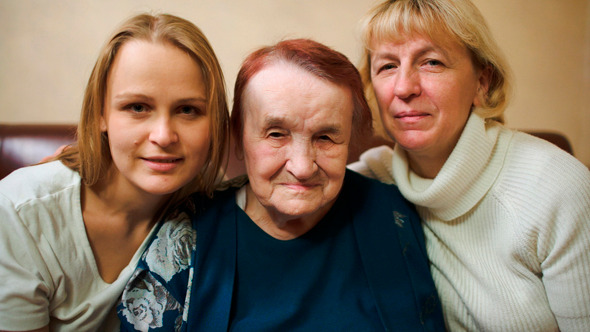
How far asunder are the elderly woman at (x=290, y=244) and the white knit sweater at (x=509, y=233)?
4.4 inches

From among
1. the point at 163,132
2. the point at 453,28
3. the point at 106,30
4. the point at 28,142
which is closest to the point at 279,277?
the point at 163,132

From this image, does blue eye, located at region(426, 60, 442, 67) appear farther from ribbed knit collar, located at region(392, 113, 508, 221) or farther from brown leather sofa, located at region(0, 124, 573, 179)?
brown leather sofa, located at region(0, 124, 573, 179)

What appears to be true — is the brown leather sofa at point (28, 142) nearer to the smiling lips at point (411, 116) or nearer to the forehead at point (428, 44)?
the smiling lips at point (411, 116)

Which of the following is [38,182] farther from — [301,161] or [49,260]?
[301,161]

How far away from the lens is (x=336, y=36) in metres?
2.05

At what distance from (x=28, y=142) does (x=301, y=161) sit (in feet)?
4.53

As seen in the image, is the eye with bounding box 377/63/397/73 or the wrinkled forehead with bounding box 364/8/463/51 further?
the eye with bounding box 377/63/397/73

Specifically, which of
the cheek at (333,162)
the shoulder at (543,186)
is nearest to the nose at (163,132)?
the cheek at (333,162)

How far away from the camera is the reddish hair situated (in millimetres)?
1014

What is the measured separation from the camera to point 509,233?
3.58 feet

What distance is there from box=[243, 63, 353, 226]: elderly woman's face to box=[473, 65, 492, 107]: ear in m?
0.49

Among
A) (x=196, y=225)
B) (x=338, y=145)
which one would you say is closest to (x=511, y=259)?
(x=338, y=145)

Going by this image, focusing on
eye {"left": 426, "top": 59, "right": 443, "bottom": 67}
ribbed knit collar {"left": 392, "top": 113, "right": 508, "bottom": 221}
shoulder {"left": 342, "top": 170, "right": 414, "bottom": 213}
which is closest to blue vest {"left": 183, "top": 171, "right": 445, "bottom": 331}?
shoulder {"left": 342, "top": 170, "right": 414, "bottom": 213}

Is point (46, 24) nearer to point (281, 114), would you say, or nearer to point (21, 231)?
point (21, 231)
